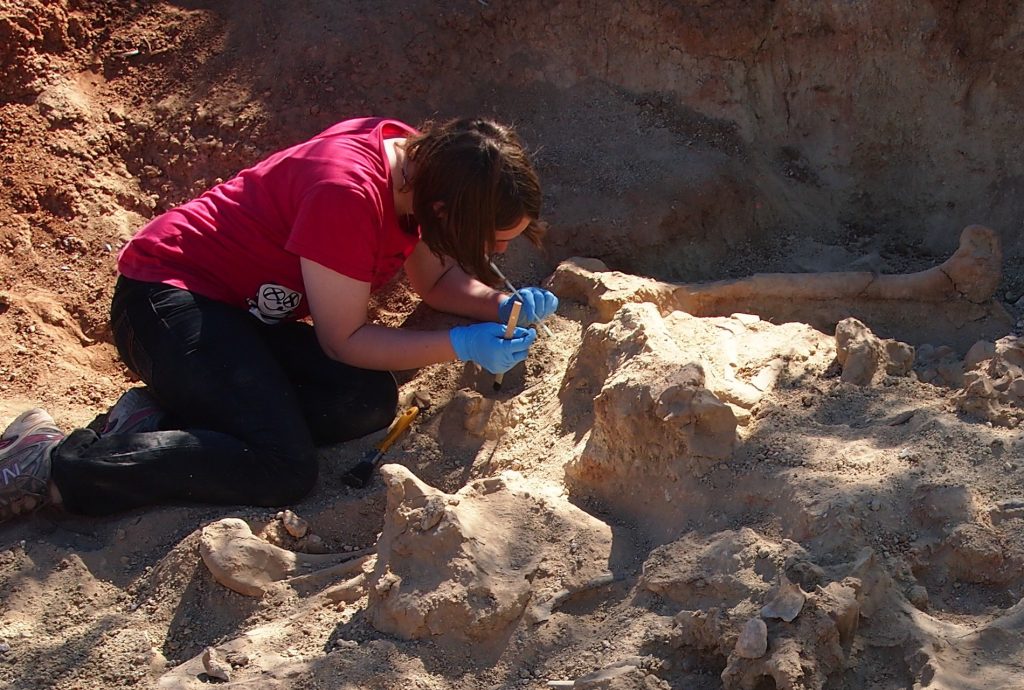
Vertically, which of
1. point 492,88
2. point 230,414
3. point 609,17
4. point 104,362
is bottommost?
point 104,362

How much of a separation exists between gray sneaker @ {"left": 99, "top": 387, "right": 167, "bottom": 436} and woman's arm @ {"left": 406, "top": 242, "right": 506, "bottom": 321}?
2.81 feet

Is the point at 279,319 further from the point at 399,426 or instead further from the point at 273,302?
the point at 399,426

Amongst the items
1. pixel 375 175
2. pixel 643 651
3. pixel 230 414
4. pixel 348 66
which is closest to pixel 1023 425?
pixel 643 651

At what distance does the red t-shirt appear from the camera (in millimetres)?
2676

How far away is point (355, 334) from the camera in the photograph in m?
2.84

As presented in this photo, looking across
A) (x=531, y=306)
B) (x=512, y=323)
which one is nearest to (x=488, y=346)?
(x=512, y=323)

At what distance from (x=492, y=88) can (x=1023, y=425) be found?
2.41 m

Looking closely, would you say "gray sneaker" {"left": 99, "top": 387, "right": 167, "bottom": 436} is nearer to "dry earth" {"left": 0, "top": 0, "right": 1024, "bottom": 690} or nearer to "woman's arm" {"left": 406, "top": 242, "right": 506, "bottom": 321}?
"dry earth" {"left": 0, "top": 0, "right": 1024, "bottom": 690}

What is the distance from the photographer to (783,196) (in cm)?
391

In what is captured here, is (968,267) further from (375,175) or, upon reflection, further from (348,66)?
(348,66)

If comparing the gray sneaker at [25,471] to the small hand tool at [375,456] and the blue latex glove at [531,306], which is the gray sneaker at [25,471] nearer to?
the small hand tool at [375,456]

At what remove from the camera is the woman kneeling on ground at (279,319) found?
8.76 feet

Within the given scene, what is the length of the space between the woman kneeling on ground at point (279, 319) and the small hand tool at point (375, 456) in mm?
50

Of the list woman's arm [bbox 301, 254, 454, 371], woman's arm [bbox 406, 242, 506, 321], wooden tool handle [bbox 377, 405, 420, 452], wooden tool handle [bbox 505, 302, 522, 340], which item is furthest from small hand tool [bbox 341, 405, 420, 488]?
wooden tool handle [bbox 505, 302, 522, 340]
